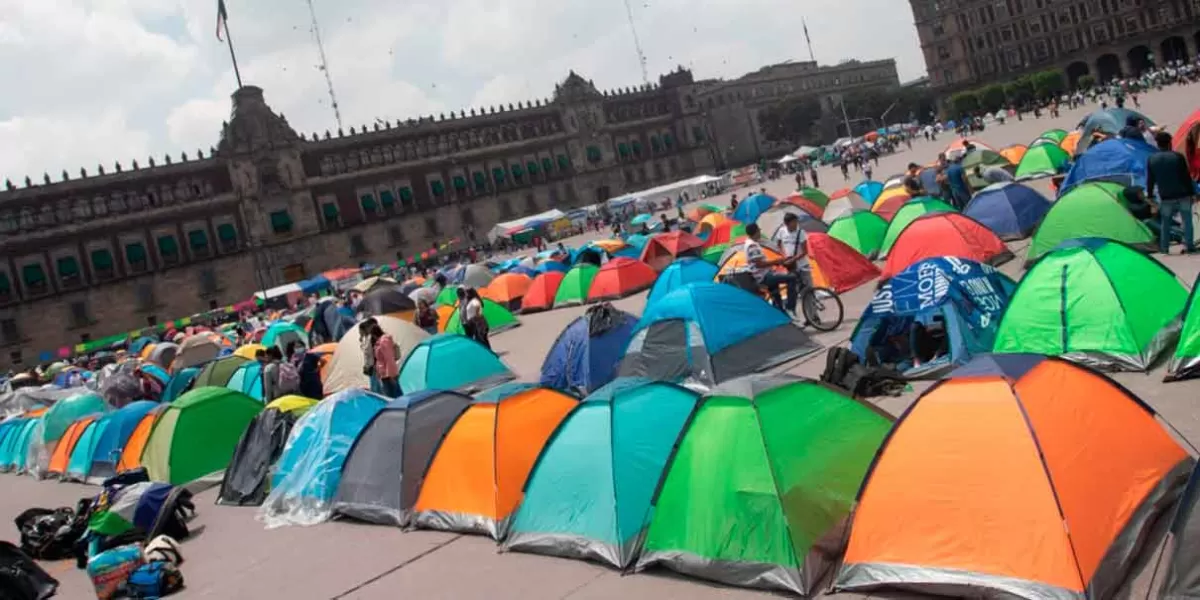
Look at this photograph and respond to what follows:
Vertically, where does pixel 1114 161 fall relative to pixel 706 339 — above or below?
above

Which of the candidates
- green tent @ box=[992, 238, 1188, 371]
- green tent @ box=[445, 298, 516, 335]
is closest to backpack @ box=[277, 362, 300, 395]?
green tent @ box=[445, 298, 516, 335]

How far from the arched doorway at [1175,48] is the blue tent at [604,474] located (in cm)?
9213

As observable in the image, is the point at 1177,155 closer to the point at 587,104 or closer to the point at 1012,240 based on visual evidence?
the point at 1012,240

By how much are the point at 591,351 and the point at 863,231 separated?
27.2ft

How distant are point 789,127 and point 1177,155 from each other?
283 ft

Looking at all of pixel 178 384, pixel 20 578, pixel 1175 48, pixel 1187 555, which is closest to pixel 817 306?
pixel 1187 555

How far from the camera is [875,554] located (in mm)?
4832

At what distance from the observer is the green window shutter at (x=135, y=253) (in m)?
53.4

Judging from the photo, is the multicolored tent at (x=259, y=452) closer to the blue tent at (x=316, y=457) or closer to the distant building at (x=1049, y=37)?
the blue tent at (x=316, y=457)

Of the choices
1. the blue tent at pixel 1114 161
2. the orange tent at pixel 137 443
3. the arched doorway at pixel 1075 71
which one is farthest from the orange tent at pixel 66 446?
the arched doorway at pixel 1075 71

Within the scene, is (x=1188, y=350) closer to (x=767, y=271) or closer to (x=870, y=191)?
(x=767, y=271)

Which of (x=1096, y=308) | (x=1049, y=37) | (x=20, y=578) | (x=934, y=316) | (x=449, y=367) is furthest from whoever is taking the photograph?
(x=1049, y=37)

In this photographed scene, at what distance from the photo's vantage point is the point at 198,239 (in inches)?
2180

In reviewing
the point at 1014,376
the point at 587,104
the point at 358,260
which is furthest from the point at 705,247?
the point at 587,104
